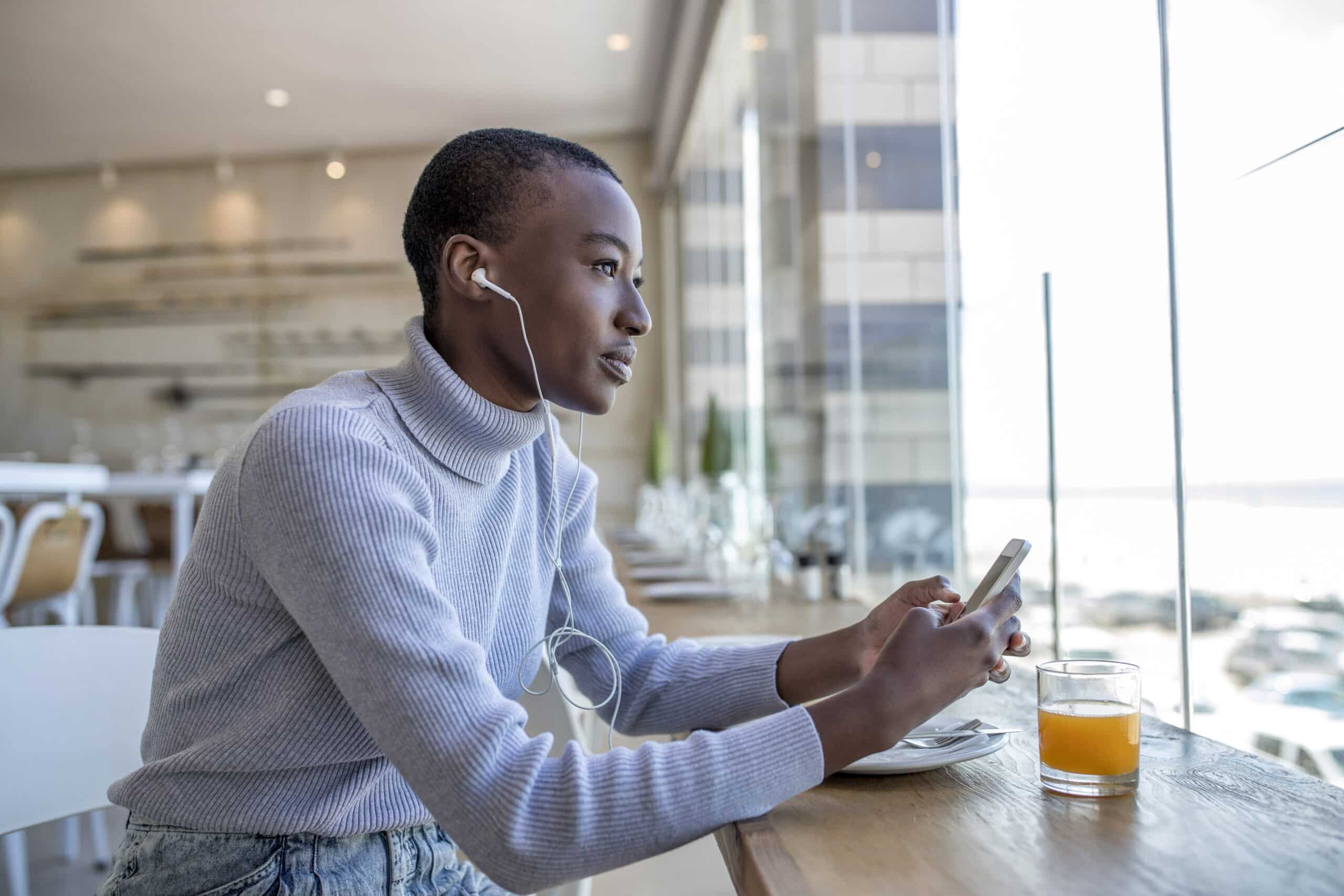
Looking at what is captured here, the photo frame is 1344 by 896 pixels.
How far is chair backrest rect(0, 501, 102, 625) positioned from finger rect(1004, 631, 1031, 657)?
10.2ft

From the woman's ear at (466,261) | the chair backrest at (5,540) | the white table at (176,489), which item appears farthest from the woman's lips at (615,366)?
the white table at (176,489)

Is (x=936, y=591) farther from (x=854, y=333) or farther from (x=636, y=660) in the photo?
(x=854, y=333)

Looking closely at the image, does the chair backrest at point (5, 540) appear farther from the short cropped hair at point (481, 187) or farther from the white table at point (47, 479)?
the short cropped hair at point (481, 187)

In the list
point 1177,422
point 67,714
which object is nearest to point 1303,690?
point 1177,422

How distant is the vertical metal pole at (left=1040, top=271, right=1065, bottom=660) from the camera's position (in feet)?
5.09

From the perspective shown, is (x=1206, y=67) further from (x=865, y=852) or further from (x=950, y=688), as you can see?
(x=865, y=852)

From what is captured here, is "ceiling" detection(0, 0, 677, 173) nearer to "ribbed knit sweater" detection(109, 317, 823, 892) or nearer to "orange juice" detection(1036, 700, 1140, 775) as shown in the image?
"ribbed knit sweater" detection(109, 317, 823, 892)

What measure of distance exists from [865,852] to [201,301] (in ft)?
26.3

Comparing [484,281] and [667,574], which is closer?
[484,281]

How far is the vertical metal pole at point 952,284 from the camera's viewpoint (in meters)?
2.18

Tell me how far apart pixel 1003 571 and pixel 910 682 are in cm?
14

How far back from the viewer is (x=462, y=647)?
0.68 meters

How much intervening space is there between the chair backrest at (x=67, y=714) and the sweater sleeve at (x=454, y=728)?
0.50 m

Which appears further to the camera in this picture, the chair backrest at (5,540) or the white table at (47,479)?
the white table at (47,479)
